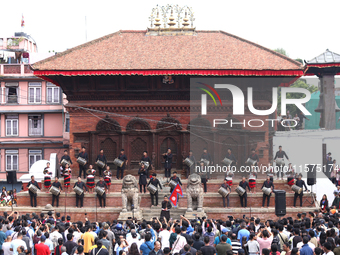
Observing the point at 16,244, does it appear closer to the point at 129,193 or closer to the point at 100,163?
the point at 129,193

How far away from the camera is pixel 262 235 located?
14289mm

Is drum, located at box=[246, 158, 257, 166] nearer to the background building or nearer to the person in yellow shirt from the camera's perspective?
the person in yellow shirt

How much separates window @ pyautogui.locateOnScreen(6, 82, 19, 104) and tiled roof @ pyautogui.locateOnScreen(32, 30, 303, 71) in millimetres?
11345

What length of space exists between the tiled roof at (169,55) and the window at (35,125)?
10857 millimetres

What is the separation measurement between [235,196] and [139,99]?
9455mm

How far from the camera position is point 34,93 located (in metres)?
41.5

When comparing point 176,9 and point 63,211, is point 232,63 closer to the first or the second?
point 176,9

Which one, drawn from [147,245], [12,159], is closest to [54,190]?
[147,245]

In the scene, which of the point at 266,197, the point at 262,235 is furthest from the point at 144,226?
the point at 266,197

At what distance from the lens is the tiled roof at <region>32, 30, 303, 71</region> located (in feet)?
98.3

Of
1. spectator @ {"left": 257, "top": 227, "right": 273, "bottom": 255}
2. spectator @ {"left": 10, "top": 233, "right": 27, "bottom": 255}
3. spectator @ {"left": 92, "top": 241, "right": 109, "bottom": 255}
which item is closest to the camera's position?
spectator @ {"left": 92, "top": 241, "right": 109, "bottom": 255}

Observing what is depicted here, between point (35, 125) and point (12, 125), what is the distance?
6.33 feet

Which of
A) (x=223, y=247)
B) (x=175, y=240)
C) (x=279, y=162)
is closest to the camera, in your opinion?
(x=223, y=247)

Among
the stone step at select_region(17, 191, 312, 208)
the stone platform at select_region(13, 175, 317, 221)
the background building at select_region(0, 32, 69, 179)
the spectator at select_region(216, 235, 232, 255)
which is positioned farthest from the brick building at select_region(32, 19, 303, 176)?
the spectator at select_region(216, 235, 232, 255)
